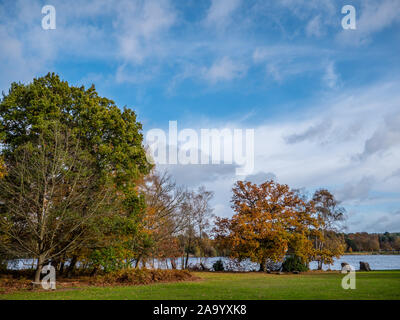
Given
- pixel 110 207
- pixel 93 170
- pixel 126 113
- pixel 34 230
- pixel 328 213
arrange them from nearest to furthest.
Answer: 1. pixel 34 230
2. pixel 110 207
3. pixel 93 170
4. pixel 126 113
5. pixel 328 213

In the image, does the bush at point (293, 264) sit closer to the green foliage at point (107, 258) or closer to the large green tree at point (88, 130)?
the large green tree at point (88, 130)

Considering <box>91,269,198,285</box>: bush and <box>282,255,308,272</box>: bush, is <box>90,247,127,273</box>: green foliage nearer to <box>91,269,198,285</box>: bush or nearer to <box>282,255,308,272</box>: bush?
<box>91,269,198,285</box>: bush

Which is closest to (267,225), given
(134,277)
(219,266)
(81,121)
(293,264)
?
(293,264)

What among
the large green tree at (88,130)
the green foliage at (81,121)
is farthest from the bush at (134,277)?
the green foliage at (81,121)

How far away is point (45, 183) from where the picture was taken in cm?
1550

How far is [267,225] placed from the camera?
30.3 meters

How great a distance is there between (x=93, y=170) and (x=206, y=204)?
2307 centimetres

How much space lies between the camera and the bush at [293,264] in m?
30.3

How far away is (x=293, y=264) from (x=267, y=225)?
4.58 m

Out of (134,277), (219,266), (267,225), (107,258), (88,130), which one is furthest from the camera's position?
(219,266)

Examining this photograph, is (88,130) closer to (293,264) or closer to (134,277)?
(134,277)

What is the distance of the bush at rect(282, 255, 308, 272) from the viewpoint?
30.3 m
